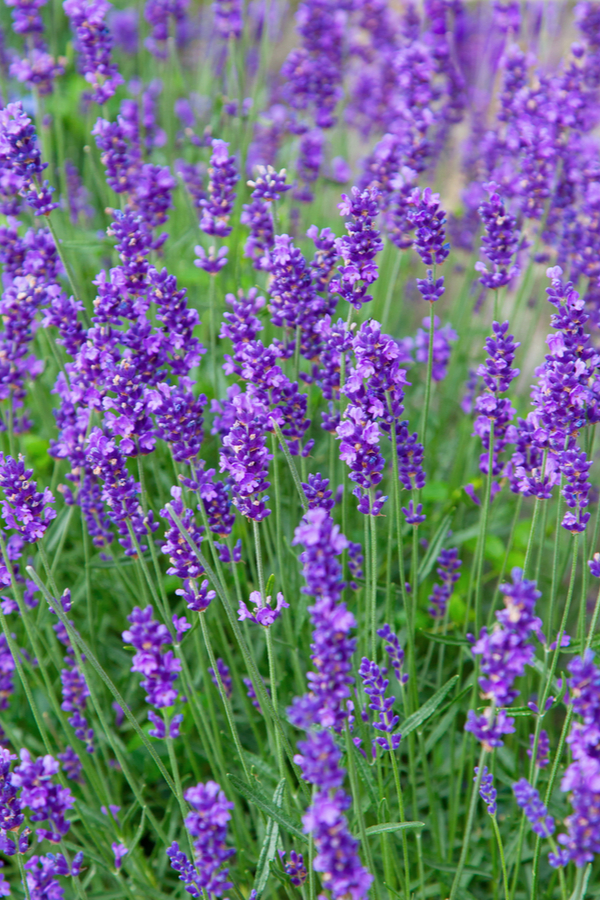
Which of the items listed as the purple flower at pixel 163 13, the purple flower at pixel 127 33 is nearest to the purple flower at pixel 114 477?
the purple flower at pixel 163 13

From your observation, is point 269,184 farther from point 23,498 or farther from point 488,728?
point 488,728

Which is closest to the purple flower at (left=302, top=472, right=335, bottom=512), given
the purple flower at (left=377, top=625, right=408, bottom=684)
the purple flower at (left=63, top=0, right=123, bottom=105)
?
the purple flower at (left=377, top=625, right=408, bottom=684)

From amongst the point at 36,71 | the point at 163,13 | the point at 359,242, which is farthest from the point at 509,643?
the point at 163,13

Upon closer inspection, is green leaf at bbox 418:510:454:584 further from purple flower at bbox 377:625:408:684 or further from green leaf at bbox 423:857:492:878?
green leaf at bbox 423:857:492:878

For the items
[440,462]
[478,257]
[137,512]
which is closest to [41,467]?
[137,512]

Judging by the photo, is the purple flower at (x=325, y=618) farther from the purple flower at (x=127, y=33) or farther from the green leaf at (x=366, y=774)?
the purple flower at (x=127, y=33)
